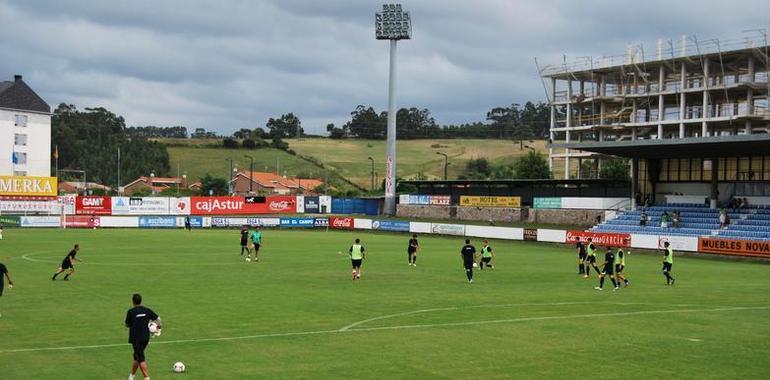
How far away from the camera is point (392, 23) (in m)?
106

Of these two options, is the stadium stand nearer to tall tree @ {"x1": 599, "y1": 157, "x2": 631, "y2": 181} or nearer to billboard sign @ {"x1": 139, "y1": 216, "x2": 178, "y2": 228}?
billboard sign @ {"x1": 139, "y1": 216, "x2": 178, "y2": 228}

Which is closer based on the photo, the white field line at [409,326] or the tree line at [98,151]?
the white field line at [409,326]

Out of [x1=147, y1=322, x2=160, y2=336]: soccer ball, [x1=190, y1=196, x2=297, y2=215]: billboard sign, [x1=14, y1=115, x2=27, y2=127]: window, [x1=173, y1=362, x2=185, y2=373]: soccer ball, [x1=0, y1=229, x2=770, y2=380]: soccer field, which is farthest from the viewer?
[x1=14, y1=115, x2=27, y2=127]: window

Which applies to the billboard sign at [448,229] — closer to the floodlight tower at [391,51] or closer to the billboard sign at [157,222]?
the floodlight tower at [391,51]

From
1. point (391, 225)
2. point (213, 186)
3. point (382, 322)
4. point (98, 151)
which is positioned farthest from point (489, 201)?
point (98, 151)

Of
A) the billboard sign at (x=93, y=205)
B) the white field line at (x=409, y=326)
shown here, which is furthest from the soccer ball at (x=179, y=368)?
the billboard sign at (x=93, y=205)

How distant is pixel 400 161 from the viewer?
649 ft

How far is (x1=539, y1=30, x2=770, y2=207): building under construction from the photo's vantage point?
228 ft

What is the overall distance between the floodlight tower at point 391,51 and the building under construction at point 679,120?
72.6ft

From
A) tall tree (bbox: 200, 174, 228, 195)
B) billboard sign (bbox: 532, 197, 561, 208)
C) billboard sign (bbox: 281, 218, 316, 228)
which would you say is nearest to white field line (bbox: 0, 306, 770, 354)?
billboard sign (bbox: 532, 197, 561, 208)

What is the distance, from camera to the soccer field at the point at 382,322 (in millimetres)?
18328

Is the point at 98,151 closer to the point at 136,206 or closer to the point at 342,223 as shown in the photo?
the point at 136,206

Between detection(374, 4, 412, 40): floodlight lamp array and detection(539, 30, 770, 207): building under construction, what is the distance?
26.4 meters

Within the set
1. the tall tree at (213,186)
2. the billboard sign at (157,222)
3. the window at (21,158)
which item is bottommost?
the billboard sign at (157,222)
